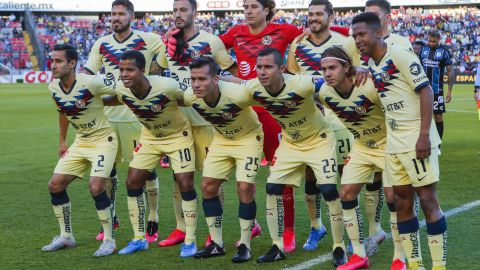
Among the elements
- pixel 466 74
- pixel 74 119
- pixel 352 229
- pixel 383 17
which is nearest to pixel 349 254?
pixel 352 229

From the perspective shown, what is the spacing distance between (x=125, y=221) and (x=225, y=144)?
2.13m

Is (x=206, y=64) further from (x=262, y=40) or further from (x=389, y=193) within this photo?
(x=389, y=193)

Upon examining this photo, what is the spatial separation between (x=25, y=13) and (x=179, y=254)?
188ft

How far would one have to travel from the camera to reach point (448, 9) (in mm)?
63094

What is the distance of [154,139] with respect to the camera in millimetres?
7664

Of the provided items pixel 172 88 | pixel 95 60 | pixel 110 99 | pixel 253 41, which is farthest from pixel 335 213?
pixel 95 60

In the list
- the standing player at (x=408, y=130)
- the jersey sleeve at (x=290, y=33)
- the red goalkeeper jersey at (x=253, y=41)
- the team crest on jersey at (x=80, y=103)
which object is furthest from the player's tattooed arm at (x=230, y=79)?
the standing player at (x=408, y=130)

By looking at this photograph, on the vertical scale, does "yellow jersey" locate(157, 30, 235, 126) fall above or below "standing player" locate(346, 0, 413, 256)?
above

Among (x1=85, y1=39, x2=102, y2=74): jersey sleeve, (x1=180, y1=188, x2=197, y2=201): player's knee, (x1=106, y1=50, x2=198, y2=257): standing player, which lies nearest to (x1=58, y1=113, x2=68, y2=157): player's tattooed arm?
(x1=106, y1=50, x2=198, y2=257): standing player

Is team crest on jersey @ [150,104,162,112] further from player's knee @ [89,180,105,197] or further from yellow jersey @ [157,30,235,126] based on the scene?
player's knee @ [89,180,105,197]

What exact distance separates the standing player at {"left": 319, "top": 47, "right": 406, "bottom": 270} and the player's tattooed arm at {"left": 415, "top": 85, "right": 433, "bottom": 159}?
69cm

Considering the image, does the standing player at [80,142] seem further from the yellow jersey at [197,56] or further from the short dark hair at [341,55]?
the short dark hair at [341,55]

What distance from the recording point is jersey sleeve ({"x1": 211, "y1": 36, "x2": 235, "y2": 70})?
809 centimetres

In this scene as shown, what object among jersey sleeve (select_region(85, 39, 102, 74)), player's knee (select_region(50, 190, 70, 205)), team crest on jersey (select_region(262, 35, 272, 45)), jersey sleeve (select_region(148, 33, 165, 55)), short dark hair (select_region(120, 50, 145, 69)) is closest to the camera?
short dark hair (select_region(120, 50, 145, 69))
